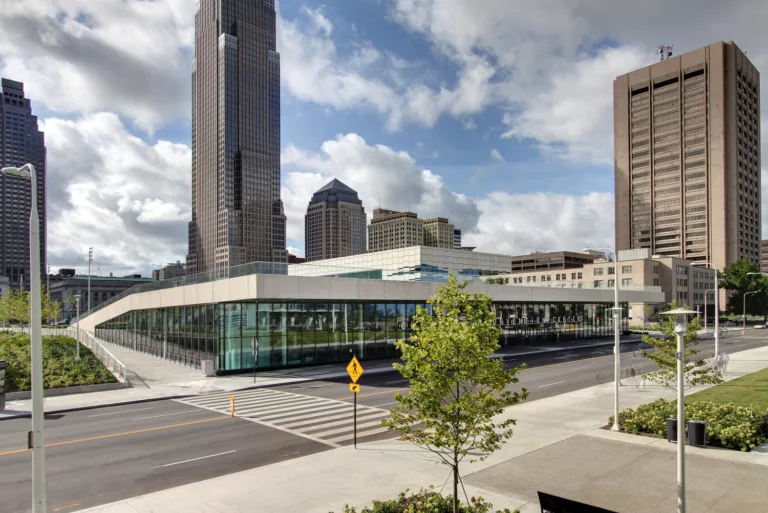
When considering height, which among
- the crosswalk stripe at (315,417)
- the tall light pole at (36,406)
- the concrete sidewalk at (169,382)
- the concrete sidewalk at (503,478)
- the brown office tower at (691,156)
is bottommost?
the concrete sidewalk at (169,382)

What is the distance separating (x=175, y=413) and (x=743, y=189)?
19151 centimetres

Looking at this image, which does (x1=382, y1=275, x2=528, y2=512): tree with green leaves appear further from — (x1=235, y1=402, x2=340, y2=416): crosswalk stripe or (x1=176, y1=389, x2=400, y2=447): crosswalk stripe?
(x1=235, y1=402, x2=340, y2=416): crosswalk stripe

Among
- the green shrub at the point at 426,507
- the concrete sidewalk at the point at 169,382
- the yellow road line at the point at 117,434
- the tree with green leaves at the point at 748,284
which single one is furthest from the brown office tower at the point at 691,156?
the green shrub at the point at 426,507

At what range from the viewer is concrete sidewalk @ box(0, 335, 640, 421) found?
27359 millimetres

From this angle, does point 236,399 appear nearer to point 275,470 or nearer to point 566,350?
point 275,470

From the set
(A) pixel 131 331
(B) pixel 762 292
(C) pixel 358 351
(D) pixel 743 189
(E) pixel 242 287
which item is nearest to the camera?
(E) pixel 242 287

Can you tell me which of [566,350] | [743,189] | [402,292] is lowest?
[566,350]

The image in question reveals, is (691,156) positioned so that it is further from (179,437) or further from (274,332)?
(179,437)

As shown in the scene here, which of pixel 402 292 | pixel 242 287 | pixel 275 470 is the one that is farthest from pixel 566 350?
pixel 275 470

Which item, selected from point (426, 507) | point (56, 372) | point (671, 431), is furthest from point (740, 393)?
point (56, 372)

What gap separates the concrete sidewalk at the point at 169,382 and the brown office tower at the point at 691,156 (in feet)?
466

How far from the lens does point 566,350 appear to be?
5584 cm

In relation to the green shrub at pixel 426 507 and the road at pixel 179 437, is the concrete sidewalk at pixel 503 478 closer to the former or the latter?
the road at pixel 179 437

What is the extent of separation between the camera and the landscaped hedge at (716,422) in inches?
653
